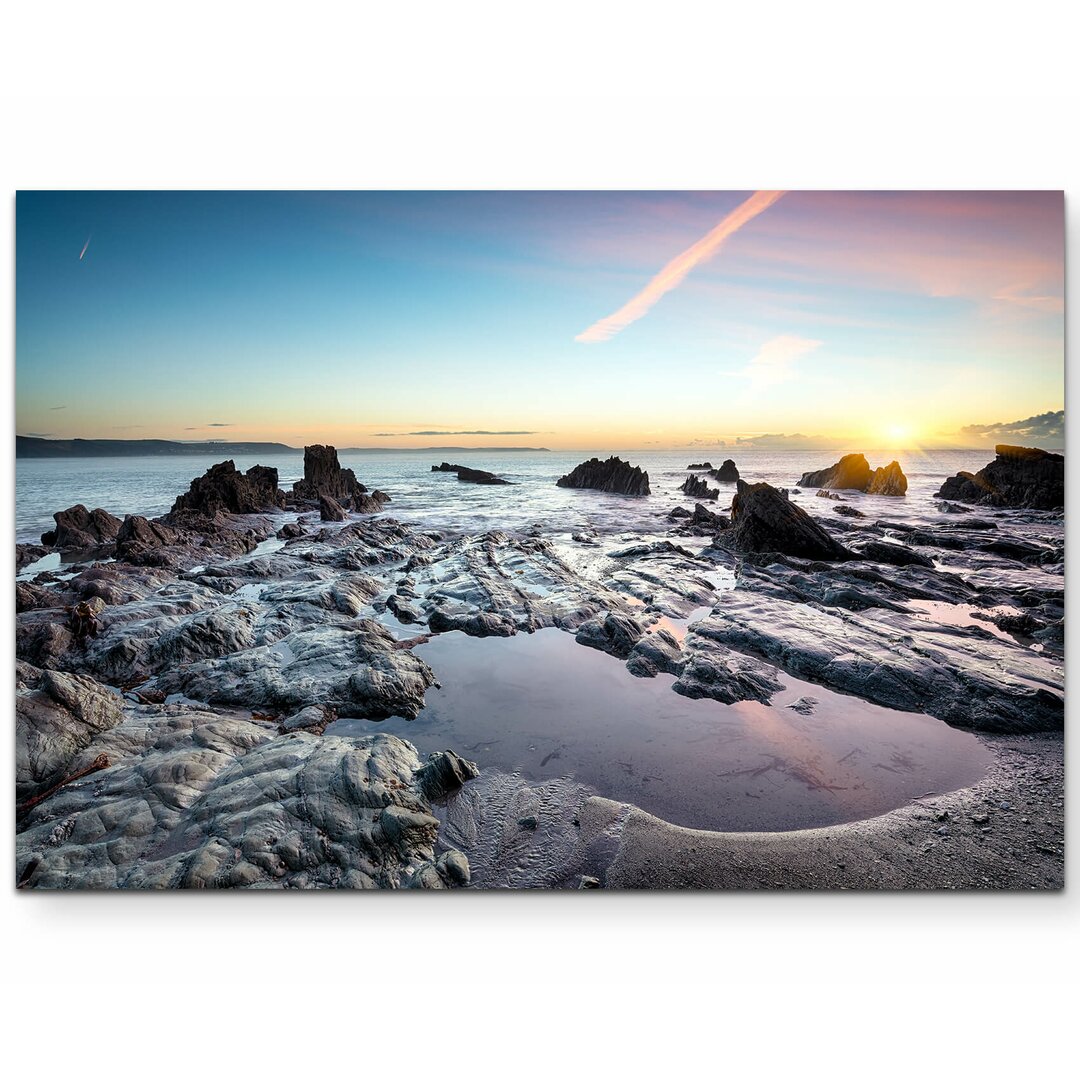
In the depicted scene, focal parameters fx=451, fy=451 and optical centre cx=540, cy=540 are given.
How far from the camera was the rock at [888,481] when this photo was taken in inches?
227

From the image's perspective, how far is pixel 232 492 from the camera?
9586mm

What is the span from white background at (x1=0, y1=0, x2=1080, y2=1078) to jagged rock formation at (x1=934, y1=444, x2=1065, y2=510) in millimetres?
1283

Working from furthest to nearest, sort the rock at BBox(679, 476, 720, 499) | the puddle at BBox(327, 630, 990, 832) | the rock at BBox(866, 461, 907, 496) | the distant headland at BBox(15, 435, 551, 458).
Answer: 1. the rock at BBox(679, 476, 720, 499)
2. the rock at BBox(866, 461, 907, 496)
3. the distant headland at BBox(15, 435, 551, 458)
4. the puddle at BBox(327, 630, 990, 832)

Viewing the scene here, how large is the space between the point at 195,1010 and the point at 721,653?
4555 mm

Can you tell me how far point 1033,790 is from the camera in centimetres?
298

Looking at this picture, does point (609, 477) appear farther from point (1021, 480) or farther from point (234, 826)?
point (234, 826)

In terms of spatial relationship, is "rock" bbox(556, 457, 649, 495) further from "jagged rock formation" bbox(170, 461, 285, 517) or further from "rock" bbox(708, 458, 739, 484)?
"jagged rock formation" bbox(170, 461, 285, 517)

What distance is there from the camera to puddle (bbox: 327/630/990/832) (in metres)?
2.90

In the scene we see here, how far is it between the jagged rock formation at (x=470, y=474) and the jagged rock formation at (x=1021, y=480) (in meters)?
5.86

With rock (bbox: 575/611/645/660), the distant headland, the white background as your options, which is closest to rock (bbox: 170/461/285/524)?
the distant headland

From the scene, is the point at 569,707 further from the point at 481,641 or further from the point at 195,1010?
the point at 195,1010

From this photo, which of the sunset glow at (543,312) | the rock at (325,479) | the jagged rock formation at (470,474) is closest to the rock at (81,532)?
the sunset glow at (543,312)

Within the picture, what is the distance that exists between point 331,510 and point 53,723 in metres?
7.50
